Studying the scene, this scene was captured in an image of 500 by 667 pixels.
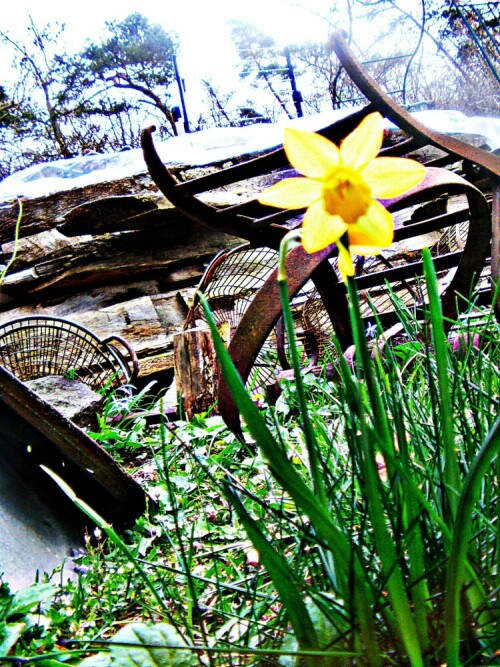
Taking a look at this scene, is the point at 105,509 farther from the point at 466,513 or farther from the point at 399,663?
the point at 466,513

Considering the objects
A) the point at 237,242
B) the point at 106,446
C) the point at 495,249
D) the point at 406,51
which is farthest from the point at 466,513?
the point at 406,51

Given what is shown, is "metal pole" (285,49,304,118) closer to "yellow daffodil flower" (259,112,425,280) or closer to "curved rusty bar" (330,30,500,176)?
"curved rusty bar" (330,30,500,176)

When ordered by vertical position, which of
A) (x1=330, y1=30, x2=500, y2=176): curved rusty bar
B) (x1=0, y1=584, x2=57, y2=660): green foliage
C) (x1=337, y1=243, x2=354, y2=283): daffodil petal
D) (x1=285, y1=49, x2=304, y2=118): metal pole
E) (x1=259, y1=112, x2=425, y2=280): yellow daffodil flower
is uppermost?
(x1=285, y1=49, x2=304, y2=118): metal pole

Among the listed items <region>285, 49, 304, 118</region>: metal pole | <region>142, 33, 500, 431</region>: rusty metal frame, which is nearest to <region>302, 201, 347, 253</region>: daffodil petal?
<region>142, 33, 500, 431</region>: rusty metal frame

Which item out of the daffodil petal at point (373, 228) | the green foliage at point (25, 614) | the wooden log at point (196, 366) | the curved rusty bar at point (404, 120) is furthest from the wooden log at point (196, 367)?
the daffodil petal at point (373, 228)

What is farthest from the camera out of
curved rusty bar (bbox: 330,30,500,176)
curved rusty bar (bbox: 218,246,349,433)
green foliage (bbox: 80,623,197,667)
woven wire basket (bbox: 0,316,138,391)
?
woven wire basket (bbox: 0,316,138,391)

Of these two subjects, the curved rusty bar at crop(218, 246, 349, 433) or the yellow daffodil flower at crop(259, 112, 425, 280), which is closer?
the yellow daffodil flower at crop(259, 112, 425, 280)

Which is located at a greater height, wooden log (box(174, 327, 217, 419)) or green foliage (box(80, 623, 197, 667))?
green foliage (box(80, 623, 197, 667))
